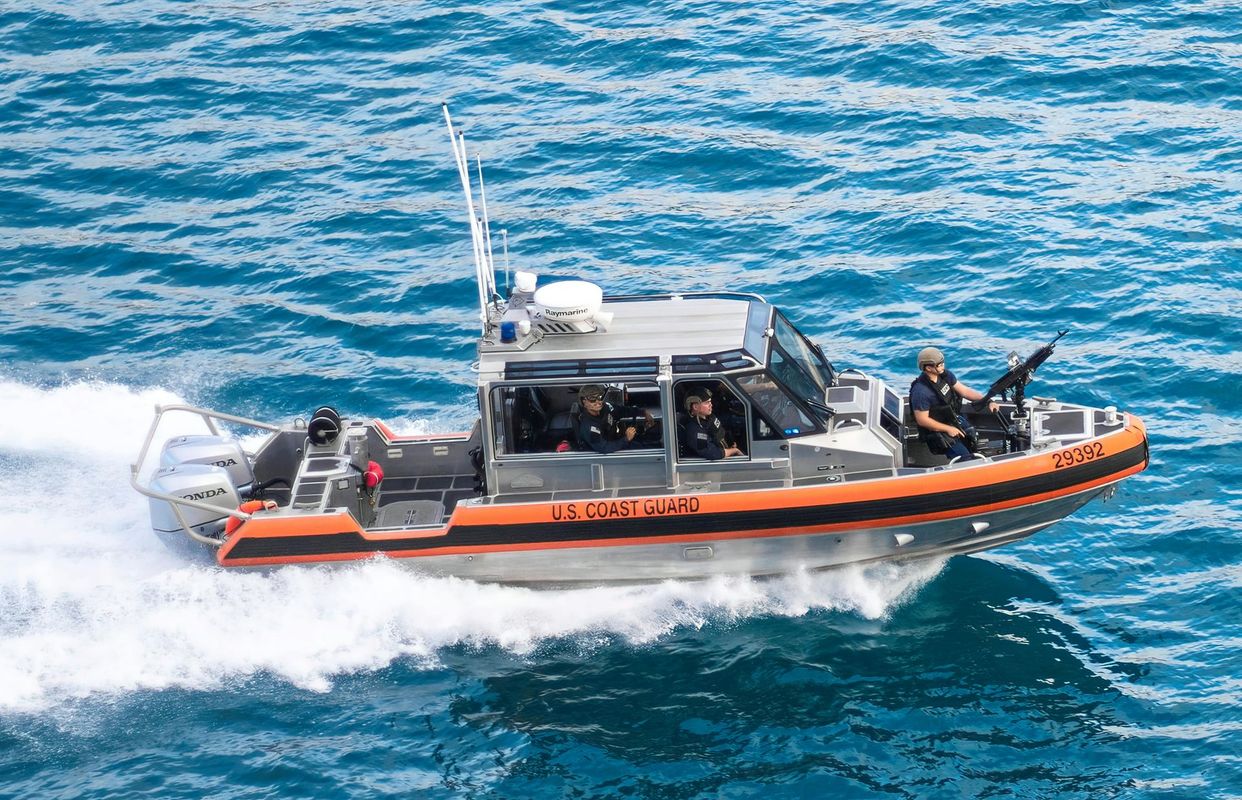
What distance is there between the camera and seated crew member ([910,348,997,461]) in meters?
15.5

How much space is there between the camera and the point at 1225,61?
83.1 feet

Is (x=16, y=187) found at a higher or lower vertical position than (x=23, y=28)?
lower

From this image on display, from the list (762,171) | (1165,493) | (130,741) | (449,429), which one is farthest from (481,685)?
(762,171)

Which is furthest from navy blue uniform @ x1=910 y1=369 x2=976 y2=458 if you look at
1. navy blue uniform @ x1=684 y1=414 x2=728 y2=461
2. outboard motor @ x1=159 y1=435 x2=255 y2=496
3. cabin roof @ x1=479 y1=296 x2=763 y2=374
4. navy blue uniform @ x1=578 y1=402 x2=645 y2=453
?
outboard motor @ x1=159 y1=435 x2=255 y2=496

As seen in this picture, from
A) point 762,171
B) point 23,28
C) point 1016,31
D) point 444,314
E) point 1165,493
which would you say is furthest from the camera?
point 23,28

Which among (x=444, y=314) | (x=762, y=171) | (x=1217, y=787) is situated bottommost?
(x=1217, y=787)

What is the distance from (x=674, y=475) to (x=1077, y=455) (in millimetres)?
3784

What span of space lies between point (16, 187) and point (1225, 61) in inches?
768

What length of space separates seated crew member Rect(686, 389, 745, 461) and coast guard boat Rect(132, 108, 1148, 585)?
0.08 meters

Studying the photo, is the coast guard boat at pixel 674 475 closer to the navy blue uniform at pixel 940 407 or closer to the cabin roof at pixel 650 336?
the cabin roof at pixel 650 336

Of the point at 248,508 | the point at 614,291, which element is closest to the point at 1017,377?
the point at 614,291

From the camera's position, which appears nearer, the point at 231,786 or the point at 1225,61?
the point at 231,786

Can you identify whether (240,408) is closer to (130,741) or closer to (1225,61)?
(130,741)

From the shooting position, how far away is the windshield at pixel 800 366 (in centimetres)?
1529
